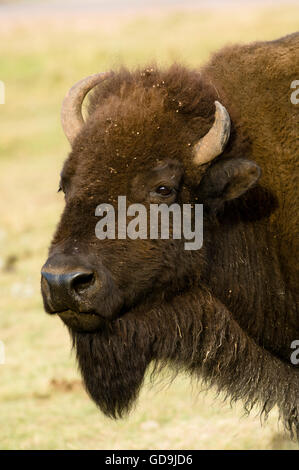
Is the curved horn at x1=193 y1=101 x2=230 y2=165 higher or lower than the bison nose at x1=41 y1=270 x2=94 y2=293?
higher

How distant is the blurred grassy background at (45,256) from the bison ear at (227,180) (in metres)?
1.06

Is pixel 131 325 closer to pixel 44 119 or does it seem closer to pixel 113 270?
pixel 113 270

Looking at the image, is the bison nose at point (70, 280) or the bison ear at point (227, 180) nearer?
the bison nose at point (70, 280)

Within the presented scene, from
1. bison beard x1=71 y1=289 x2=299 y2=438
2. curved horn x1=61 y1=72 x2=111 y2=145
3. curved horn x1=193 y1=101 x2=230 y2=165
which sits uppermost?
curved horn x1=61 y1=72 x2=111 y2=145

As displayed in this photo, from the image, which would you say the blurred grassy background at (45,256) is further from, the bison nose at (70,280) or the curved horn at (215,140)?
the bison nose at (70,280)

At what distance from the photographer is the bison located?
4.18 metres

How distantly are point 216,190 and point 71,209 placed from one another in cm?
85

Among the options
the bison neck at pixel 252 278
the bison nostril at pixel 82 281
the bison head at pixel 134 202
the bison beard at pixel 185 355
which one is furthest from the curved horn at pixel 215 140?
the bison nostril at pixel 82 281

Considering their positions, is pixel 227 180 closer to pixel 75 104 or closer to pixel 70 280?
pixel 70 280

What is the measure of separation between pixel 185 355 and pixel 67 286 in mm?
1102

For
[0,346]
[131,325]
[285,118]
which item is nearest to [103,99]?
[285,118]

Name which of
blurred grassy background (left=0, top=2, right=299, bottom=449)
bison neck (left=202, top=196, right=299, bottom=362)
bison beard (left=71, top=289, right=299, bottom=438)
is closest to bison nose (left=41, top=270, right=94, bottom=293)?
bison beard (left=71, top=289, right=299, bottom=438)

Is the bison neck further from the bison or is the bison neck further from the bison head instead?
the bison head

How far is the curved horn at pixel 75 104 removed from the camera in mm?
4891
